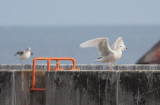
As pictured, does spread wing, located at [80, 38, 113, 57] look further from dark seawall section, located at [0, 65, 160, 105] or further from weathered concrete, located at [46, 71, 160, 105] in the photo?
weathered concrete, located at [46, 71, 160, 105]

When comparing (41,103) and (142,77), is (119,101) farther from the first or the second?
(41,103)

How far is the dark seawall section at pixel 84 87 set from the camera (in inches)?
555

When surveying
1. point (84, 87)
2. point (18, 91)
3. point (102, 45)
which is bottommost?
point (18, 91)

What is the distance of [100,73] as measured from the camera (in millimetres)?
14375

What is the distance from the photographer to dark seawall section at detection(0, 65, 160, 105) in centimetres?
1409

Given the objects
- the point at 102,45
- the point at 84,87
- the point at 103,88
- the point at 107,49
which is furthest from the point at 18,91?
the point at 107,49

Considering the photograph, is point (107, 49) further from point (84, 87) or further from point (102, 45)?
point (84, 87)

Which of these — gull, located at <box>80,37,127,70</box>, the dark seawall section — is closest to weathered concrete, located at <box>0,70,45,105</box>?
the dark seawall section

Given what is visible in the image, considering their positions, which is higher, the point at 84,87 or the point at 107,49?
the point at 107,49

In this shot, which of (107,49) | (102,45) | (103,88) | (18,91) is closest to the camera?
(103,88)

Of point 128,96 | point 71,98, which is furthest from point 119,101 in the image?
point 71,98

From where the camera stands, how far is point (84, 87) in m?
14.4

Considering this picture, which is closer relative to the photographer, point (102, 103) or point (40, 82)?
point (102, 103)

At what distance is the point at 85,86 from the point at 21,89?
165cm
